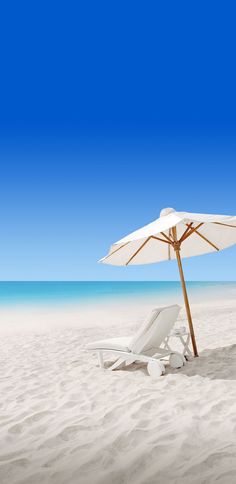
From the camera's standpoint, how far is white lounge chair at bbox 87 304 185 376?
568 cm

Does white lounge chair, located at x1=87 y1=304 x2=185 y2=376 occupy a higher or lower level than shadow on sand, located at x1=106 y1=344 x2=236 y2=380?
higher

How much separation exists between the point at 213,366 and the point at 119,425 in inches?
100

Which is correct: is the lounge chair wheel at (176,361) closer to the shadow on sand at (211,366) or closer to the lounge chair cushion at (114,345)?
the shadow on sand at (211,366)

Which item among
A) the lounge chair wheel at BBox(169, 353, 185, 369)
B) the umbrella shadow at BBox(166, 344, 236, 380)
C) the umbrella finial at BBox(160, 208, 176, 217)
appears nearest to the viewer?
the umbrella shadow at BBox(166, 344, 236, 380)

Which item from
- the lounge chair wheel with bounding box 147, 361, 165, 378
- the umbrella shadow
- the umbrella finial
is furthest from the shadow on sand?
the umbrella finial

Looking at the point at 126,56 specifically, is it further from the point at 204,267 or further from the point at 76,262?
the point at 76,262

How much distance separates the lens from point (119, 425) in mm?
3602

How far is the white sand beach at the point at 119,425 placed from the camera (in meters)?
2.75

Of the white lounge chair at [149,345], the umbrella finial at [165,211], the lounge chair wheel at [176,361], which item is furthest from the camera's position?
the umbrella finial at [165,211]

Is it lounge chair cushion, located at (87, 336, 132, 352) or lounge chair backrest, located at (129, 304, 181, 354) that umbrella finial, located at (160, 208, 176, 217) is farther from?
lounge chair cushion, located at (87, 336, 132, 352)

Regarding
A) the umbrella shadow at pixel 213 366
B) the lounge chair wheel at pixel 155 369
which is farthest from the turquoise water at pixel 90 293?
the lounge chair wheel at pixel 155 369

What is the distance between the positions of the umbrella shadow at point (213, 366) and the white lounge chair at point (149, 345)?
210 mm

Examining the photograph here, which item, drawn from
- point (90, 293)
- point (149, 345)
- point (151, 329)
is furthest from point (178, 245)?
point (90, 293)

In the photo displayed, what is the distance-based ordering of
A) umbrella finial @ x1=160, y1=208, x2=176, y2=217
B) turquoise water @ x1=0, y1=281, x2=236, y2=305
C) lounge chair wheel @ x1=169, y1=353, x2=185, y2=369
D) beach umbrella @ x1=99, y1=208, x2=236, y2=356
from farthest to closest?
turquoise water @ x1=0, y1=281, x2=236, y2=305
beach umbrella @ x1=99, y1=208, x2=236, y2=356
umbrella finial @ x1=160, y1=208, x2=176, y2=217
lounge chair wheel @ x1=169, y1=353, x2=185, y2=369
